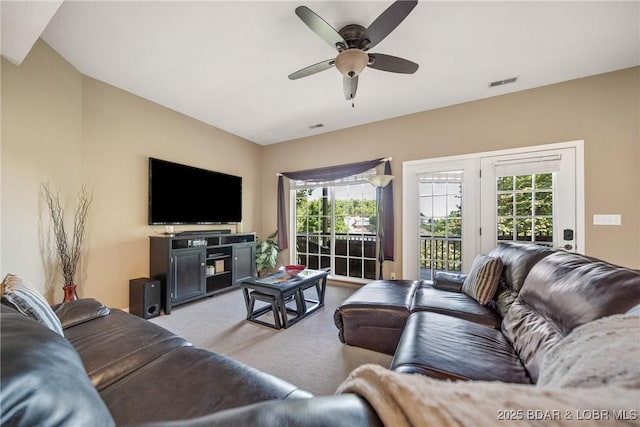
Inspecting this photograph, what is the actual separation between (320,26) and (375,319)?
2.26 meters

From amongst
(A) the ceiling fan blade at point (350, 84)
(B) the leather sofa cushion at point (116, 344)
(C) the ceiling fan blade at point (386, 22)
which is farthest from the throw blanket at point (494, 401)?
(A) the ceiling fan blade at point (350, 84)

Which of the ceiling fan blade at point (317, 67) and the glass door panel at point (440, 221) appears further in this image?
the glass door panel at point (440, 221)

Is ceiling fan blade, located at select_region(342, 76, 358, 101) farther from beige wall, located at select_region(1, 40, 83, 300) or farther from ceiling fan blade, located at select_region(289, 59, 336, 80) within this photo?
beige wall, located at select_region(1, 40, 83, 300)

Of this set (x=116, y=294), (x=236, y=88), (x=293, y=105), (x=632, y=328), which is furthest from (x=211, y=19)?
(x=116, y=294)

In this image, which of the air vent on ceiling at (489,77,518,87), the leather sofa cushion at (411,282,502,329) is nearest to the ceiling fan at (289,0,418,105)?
the air vent on ceiling at (489,77,518,87)

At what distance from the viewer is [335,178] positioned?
13.8 ft

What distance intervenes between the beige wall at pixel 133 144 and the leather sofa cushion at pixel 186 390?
189 cm

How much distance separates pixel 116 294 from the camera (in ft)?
9.34

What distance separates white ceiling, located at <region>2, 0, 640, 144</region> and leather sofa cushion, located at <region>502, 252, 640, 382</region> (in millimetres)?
1926

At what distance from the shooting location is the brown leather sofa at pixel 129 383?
1.26 feet

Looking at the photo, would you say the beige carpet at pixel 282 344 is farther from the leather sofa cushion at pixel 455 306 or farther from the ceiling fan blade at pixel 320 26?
the ceiling fan blade at pixel 320 26

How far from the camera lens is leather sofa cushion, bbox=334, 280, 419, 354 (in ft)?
6.25

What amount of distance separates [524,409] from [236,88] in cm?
338

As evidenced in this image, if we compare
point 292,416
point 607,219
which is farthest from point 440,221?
point 292,416
